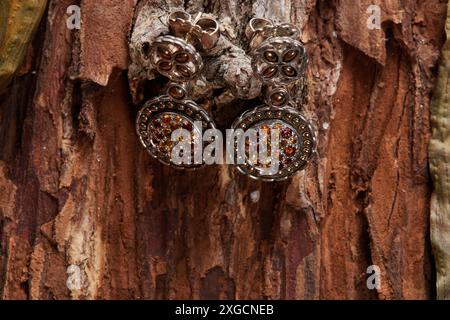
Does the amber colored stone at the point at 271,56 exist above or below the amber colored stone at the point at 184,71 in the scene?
above

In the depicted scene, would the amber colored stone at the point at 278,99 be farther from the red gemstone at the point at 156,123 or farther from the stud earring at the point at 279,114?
the red gemstone at the point at 156,123

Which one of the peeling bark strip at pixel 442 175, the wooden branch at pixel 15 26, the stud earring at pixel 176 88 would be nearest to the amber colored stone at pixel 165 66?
the stud earring at pixel 176 88

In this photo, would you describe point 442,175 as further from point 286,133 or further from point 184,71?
point 184,71

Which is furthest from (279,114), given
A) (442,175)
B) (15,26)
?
(15,26)

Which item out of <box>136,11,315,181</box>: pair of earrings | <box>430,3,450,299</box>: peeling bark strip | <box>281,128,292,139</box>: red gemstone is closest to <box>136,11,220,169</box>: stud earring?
<box>136,11,315,181</box>: pair of earrings

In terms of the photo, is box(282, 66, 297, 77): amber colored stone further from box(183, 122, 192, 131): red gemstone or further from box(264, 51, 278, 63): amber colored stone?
box(183, 122, 192, 131): red gemstone

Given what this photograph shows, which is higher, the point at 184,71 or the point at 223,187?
the point at 184,71
